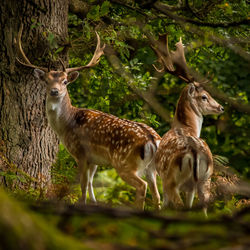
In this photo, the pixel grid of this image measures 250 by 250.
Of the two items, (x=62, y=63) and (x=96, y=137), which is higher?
(x=62, y=63)

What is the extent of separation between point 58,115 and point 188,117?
1.81 metres

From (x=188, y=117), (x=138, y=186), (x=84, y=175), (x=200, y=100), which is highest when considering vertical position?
(x=200, y=100)

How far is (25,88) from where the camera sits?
270 inches

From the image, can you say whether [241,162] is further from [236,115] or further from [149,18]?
[149,18]

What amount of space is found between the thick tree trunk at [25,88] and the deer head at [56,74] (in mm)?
119

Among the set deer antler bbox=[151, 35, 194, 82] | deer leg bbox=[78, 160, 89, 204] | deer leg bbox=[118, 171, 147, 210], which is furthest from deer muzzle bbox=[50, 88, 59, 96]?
deer leg bbox=[118, 171, 147, 210]

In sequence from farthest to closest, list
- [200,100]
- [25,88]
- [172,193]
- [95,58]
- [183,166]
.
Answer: [95,58] < [200,100] < [25,88] < [172,193] < [183,166]

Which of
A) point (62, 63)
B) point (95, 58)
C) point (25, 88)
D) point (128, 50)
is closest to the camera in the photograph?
point (25, 88)

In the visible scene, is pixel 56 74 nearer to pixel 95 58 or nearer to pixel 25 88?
pixel 25 88

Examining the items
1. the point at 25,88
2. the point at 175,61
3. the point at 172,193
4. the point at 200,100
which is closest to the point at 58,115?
the point at 25,88

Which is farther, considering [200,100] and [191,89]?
[200,100]

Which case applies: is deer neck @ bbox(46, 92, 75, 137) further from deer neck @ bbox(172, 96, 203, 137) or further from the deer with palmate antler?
the deer with palmate antler

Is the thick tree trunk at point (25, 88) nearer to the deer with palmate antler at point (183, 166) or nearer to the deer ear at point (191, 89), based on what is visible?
the deer with palmate antler at point (183, 166)

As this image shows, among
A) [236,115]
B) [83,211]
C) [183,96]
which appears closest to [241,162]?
[236,115]
